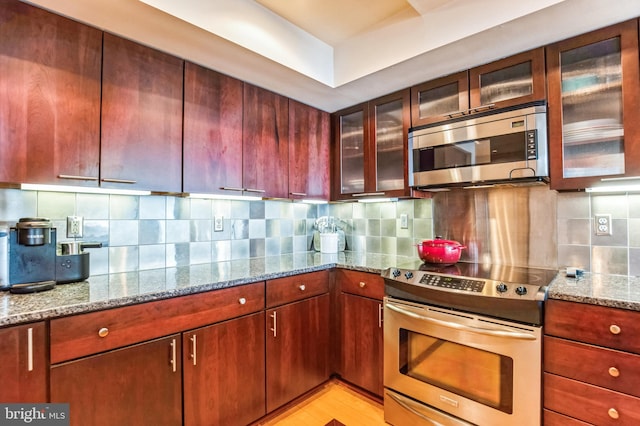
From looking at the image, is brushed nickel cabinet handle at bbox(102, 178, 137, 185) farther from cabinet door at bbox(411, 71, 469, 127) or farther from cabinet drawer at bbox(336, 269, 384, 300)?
cabinet door at bbox(411, 71, 469, 127)

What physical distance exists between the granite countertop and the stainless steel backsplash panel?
25cm

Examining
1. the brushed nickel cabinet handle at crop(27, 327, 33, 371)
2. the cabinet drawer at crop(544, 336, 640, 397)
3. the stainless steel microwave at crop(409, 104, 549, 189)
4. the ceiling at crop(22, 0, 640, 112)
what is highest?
the ceiling at crop(22, 0, 640, 112)

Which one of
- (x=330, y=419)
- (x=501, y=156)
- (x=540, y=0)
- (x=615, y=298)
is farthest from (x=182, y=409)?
(x=540, y=0)

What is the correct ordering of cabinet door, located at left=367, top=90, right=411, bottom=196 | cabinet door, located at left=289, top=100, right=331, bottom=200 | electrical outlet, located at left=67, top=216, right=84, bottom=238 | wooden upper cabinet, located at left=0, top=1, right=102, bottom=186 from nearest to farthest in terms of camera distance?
wooden upper cabinet, located at left=0, top=1, right=102, bottom=186 → electrical outlet, located at left=67, top=216, right=84, bottom=238 → cabinet door, located at left=367, top=90, right=411, bottom=196 → cabinet door, located at left=289, top=100, right=331, bottom=200

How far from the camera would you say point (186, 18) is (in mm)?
1409

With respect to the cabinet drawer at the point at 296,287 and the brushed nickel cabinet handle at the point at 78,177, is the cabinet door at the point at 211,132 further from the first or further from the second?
the cabinet drawer at the point at 296,287

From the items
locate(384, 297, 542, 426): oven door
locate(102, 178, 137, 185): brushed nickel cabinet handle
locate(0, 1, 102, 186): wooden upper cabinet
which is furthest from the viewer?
locate(102, 178, 137, 185): brushed nickel cabinet handle

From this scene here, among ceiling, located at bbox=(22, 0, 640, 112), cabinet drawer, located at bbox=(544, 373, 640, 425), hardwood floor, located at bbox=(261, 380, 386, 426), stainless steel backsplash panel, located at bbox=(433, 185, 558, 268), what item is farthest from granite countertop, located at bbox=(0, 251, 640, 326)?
ceiling, located at bbox=(22, 0, 640, 112)

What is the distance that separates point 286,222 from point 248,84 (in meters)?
1.16

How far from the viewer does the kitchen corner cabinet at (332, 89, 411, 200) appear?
2.24m

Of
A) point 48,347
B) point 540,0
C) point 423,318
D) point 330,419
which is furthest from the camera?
point 330,419

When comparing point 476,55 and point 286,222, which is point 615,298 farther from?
point 286,222

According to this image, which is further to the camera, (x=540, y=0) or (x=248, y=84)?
(x=248, y=84)

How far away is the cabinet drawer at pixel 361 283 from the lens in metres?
1.95
